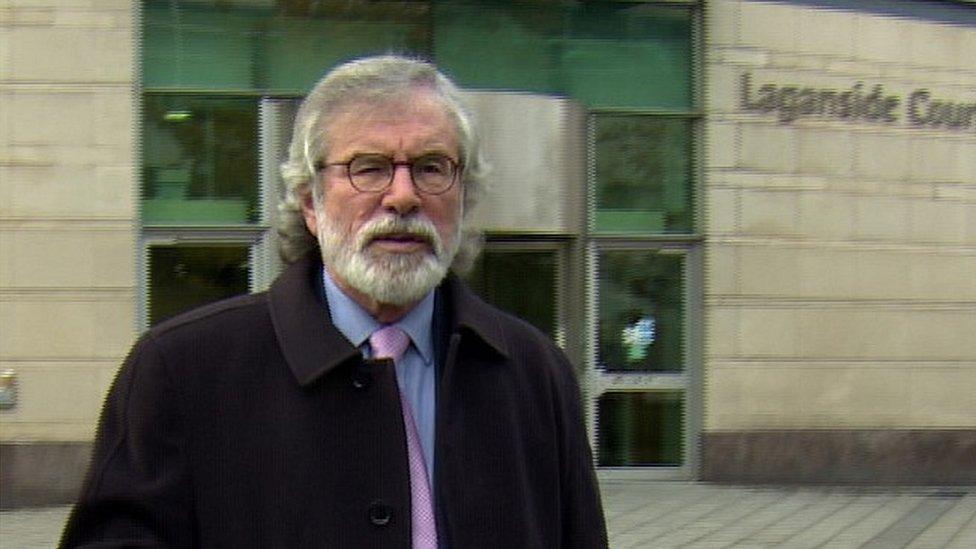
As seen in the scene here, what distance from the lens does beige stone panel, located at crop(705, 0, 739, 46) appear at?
14102mm

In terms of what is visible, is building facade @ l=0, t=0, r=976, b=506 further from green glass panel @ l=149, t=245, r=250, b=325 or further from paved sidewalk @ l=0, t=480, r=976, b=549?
paved sidewalk @ l=0, t=480, r=976, b=549

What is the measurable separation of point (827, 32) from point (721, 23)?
115 centimetres

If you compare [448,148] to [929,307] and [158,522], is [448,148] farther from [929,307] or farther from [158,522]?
[929,307]

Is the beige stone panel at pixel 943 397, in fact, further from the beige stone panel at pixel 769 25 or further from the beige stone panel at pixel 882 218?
the beige stone panel at pixel 769 25

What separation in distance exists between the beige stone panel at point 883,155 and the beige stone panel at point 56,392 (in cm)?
700

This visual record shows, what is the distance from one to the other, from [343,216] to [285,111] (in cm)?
1047

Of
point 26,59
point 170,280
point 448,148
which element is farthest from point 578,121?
point 448,148

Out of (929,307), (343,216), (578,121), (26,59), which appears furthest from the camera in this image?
(929,307)

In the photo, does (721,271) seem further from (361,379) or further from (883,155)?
(361,379)

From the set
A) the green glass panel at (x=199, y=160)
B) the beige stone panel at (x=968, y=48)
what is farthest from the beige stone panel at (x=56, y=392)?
the beige stone panel at (x=968, y=48)

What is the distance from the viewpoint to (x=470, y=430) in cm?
259

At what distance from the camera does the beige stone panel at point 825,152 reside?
47.5 ft

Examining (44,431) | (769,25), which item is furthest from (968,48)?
(44,431)

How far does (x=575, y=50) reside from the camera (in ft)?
45.5
